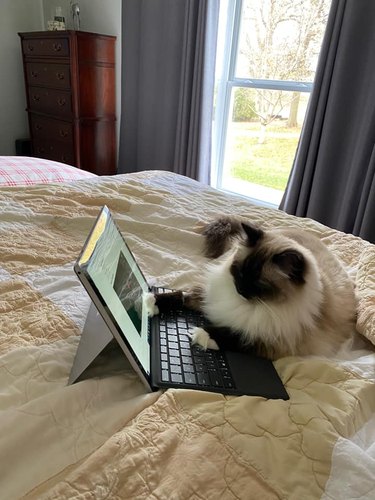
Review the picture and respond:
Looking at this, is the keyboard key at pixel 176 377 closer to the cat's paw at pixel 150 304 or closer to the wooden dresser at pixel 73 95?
the cat's paw at pixel 150 304

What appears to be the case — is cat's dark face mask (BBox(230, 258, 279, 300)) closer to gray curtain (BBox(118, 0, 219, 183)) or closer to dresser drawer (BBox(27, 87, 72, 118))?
gray curtain (BBox(118, 0, 219, 183))

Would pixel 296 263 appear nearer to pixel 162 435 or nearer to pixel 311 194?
pixel 162 435

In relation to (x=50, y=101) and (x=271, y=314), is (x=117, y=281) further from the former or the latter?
(x=50, y=101)

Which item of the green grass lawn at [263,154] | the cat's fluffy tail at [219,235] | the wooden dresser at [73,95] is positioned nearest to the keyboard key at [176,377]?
the cat's fluffy tail at [219,235]

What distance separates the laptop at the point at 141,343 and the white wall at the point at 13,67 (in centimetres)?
400

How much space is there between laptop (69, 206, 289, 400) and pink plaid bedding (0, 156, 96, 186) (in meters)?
1.31

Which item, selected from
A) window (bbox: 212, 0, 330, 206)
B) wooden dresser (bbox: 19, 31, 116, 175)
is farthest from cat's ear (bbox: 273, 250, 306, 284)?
wooden dresser (bbox: 19, 31, 116, 175)

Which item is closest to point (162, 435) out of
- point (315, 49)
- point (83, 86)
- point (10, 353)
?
point (10, 353)

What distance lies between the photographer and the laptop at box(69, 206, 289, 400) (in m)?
0.66

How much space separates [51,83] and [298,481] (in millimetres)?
3797

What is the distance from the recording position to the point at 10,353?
74cm

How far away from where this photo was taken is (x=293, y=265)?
33.5 inches

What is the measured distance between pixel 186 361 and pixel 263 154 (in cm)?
288

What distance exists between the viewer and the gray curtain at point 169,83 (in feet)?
9.71
